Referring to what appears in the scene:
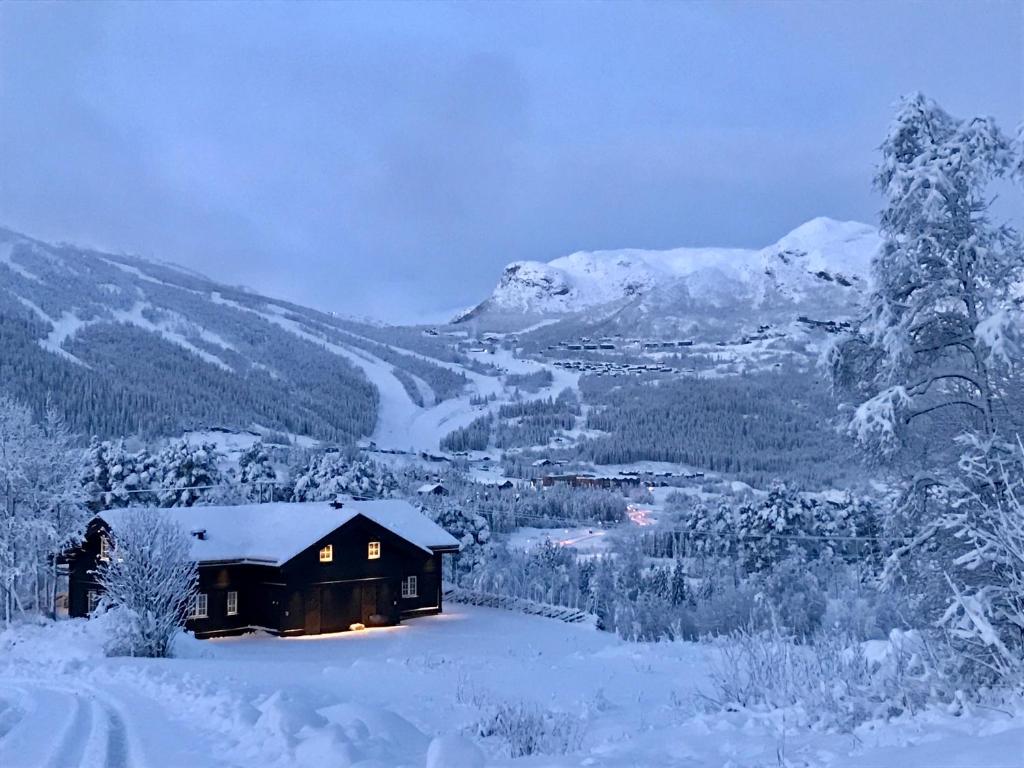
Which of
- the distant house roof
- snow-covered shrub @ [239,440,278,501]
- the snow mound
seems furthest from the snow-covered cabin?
the distant house roof

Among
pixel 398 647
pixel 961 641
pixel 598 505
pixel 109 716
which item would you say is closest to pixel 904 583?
pixel 961 641

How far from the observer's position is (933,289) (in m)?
13.9

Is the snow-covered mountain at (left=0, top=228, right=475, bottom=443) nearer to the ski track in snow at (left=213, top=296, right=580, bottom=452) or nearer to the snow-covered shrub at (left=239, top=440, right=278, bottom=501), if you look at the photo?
the ski track in snow at (left=213, top=296, right=580, bottom=452)

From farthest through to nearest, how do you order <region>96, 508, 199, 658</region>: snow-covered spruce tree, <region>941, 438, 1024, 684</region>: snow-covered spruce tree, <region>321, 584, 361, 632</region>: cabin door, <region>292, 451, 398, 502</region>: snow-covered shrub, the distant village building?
1. the distant village building
2. <region>292, 451, 398, 502</region>: snow-covered shrub
3. <region>321, 584, 361, 632</region>: cabin door
4. <region>96, 508, 199, 658</region>: snow-covered spruce tree
5. <region>941, 438, 1024, 684</region>: snow-covered spruce tree

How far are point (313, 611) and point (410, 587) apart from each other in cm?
586

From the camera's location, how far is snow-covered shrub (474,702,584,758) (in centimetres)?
942

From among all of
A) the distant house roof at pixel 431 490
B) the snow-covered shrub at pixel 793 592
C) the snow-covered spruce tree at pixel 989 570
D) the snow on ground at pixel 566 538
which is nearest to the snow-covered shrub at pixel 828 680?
the snow-covered spruce tree at pixel 989 570

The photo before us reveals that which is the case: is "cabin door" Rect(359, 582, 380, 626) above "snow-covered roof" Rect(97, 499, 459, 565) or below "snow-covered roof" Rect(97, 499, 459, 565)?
below

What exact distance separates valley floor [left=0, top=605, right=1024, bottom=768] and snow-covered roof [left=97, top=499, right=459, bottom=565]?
37.3 feet

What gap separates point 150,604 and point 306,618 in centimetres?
1625

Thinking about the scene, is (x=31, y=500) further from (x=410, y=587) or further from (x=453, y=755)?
(x=453, y=755)

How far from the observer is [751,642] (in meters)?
10.5

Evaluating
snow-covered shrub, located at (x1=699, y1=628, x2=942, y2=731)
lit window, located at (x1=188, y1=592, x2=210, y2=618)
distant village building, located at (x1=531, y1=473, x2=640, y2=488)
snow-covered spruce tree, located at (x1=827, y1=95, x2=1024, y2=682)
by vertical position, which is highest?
distant village building, located at (x1=531, y1=473, x2=640, y2=488)

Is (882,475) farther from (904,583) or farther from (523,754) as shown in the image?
(523,754)
